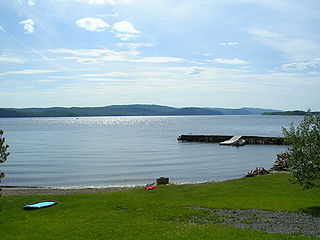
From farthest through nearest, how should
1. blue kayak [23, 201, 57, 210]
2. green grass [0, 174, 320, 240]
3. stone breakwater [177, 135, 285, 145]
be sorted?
stone breakwater [177, 135, 285, 145] → blue kayak [23, 201, 57, 210] → green grass [0, 174, 320, 240]

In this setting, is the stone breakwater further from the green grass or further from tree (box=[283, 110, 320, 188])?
tree (box=[283, 110, 320, 188])

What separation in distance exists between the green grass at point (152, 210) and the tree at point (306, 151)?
218cm

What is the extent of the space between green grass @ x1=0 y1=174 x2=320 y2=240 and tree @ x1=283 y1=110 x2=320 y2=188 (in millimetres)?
2179

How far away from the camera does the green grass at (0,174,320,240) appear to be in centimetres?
1709

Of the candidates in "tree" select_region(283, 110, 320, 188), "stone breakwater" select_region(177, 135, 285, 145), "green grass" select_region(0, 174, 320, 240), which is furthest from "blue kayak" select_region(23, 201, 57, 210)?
"stone breakwater" select_region(177, 135, 285, 145)

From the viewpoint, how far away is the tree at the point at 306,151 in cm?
2242

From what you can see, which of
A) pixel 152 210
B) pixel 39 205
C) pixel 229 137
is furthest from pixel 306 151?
pixel 229 137

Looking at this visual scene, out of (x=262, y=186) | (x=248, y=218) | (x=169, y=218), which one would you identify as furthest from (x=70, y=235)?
(x=262, y=186)

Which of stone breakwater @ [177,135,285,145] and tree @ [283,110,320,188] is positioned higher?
tree @ [283,110,320,188]

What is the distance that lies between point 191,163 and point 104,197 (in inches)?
1390

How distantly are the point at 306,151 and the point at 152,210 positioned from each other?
10.7m

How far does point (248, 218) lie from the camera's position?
20.2 m

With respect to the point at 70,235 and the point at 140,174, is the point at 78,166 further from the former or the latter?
the point at 70,235

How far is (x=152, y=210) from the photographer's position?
23.4 metres
